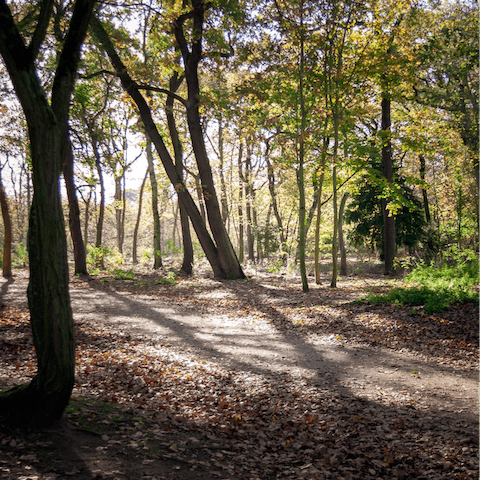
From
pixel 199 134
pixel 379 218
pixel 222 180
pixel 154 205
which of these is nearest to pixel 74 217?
pixel 154 205

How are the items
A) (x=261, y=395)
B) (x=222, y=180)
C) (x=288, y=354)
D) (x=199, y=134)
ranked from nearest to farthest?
(x=261, y=395)
(x=288, y=354)
(x=199, y=134)
(x=222, y=180)

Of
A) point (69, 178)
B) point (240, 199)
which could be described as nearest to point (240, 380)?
point (69, 178)

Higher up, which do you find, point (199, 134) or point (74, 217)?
point (199, 134)

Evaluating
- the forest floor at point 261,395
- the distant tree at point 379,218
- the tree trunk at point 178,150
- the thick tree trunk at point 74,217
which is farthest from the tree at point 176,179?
the distant tree at point 379,218

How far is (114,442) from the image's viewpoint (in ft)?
12.3

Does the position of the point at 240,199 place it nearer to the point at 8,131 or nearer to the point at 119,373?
the point at 8,131

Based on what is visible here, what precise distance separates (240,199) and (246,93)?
13689 mm

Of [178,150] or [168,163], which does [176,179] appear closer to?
[168,163]

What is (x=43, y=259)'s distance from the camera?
3.55 metres

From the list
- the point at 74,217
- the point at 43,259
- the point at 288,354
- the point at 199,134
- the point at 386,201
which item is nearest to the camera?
the point at 43,259

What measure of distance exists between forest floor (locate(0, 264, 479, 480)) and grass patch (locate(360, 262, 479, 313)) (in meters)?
0.27

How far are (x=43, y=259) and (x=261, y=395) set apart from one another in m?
3.81

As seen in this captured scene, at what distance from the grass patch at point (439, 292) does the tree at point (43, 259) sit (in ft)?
25.3

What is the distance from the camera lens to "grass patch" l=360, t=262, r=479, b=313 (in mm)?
8141
